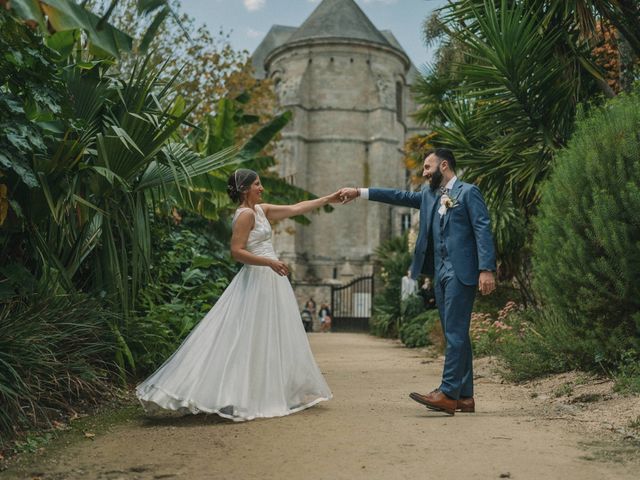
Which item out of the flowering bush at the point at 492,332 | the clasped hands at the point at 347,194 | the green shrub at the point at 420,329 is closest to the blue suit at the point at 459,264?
the clasped hands at the point at 347,194

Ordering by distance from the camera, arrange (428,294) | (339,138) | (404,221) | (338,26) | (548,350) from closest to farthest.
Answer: (548,350) < (428,294) < (338,26) < (339,138) < (404,221)

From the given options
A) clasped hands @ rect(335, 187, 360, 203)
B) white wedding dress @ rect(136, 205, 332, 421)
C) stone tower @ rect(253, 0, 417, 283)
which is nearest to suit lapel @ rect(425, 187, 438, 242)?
clasped hands @ rect(335, 187, 360, 203)

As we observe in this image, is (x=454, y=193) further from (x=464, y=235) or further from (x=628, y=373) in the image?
(x=628, y=373)

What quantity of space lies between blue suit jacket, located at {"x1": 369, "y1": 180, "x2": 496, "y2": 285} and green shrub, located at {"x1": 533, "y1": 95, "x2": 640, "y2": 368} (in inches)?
53.7

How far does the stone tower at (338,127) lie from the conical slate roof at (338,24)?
6 cm

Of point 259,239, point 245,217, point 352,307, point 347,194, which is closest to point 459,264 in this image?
point 347,194

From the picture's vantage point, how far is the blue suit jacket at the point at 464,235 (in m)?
5.05

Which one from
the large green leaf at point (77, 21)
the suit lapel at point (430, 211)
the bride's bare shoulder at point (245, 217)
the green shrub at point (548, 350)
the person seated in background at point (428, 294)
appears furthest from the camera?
the person seated in background at point (428, 294)

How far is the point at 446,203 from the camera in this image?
525cm

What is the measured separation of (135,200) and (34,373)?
1.84 metres

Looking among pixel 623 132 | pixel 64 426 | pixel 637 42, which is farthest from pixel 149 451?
pixel 637 42

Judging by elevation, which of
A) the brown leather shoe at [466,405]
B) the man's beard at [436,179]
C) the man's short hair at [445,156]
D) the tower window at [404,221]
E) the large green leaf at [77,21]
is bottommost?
the brown leather shoe at [466,405]

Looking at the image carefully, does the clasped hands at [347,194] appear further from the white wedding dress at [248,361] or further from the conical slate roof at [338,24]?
the conical slate roof at [338,24]

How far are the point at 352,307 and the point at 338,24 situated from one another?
65.2 ft
